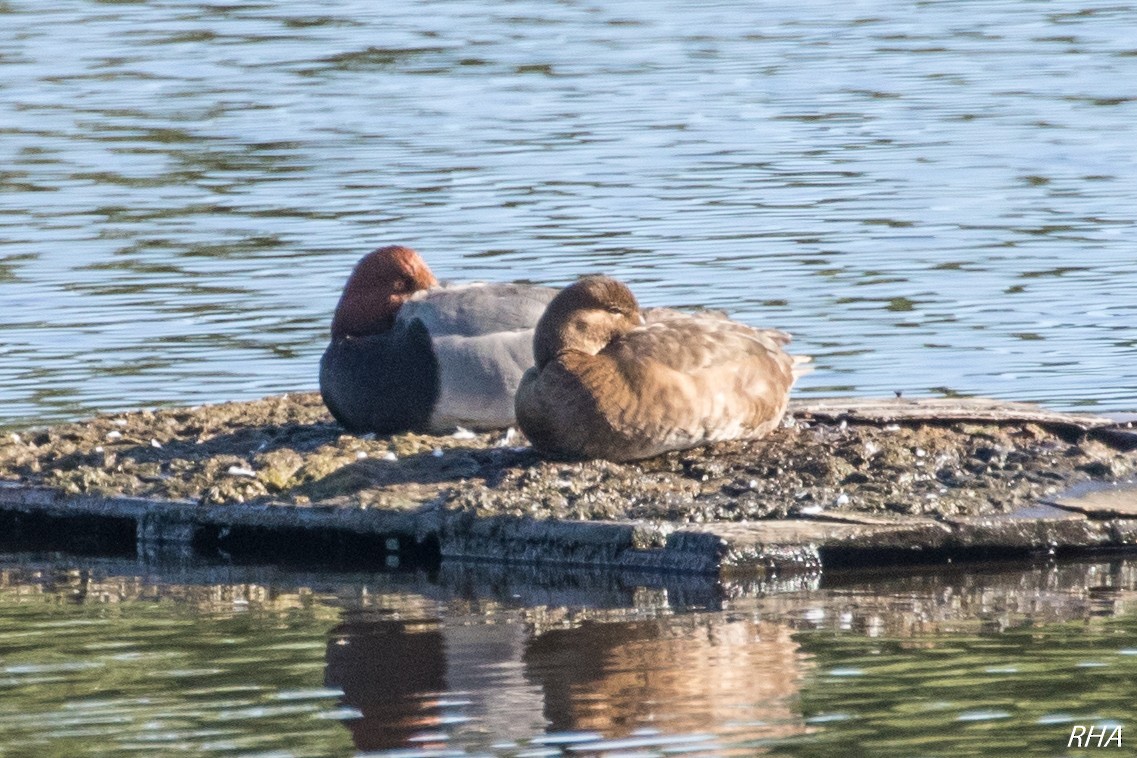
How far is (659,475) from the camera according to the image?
9703 millimetres

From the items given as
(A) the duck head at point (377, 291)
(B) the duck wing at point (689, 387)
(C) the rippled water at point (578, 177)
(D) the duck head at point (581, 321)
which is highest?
(C) the rippled water at point (578, 177)

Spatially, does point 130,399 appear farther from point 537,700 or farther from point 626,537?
point 537,700

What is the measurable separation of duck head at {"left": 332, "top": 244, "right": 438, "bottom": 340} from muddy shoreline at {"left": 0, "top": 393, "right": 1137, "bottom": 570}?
0.53 m

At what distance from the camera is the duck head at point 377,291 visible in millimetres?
11375

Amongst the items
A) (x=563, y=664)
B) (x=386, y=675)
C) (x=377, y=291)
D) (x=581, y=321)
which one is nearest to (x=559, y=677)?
(x=563, y=664)

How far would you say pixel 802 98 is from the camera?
74.8ft

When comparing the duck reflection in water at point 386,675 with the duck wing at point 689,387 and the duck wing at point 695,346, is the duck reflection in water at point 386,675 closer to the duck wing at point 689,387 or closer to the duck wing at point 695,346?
the duck wing at point 689,387

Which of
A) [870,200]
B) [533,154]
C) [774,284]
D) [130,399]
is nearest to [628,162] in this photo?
[533,154]

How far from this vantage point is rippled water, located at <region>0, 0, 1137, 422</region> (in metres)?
14.2

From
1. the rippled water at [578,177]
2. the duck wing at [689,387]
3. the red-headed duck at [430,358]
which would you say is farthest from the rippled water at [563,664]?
the rippled water at [578,177]

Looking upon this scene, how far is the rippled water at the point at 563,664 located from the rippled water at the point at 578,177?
379 centimetres

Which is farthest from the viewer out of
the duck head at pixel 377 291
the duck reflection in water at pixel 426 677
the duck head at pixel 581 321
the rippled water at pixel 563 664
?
the duck head at pixel 377 291

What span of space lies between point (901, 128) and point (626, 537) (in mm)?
12825

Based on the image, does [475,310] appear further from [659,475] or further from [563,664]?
[563,664]
